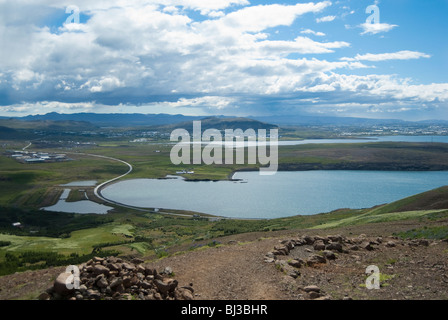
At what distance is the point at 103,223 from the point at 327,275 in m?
43.1

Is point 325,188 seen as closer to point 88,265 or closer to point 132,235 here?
point 132,235

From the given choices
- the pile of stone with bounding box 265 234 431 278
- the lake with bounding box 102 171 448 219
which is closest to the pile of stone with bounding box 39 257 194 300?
the pile of stone with bounding box 265 234 431 278

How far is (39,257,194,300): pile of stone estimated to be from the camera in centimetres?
942

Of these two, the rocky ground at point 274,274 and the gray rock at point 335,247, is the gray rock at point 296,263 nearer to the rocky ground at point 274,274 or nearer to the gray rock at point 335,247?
the rocky ground at point 274,274

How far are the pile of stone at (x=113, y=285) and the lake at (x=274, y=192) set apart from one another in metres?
48.4

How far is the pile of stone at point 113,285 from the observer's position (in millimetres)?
9422

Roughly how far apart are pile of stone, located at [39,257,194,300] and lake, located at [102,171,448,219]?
159ft

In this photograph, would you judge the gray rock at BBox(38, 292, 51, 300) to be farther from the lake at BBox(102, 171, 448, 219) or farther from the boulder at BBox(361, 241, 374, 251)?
the lake at BBox(102, 171, 448, 219)

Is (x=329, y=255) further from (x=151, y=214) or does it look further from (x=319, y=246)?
(x=151, y=214)

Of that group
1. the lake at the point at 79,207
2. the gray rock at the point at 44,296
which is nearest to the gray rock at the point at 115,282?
the gray rock at the point at 44,296

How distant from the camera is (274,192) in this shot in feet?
267

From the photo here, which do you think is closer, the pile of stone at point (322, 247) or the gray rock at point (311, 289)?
the gray rock at point (311, 289)

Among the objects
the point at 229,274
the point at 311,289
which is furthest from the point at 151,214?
the point at 311,289

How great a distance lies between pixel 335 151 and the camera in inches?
6412
